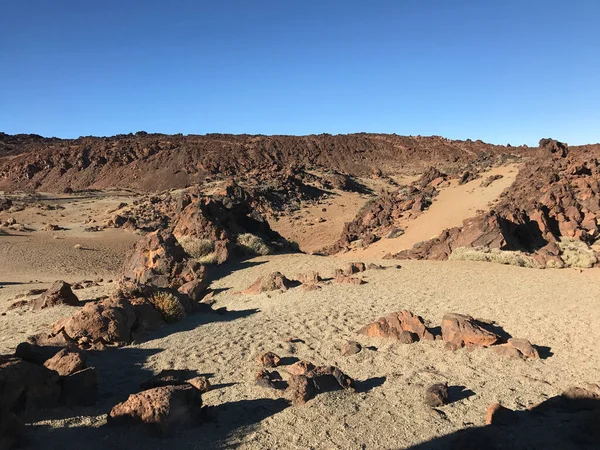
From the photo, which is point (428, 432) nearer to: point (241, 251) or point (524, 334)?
point (524, 334)

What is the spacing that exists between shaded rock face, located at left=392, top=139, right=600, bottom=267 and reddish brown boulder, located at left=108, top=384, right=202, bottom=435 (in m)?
12.9

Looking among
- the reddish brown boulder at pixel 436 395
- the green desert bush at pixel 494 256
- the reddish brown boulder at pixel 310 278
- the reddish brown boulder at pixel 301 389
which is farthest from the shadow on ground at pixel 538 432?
the green desert bush at pixel 494 256

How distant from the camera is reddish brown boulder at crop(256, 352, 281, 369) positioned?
6.65 meters

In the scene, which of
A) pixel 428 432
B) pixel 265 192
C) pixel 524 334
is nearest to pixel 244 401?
pixel 428 432

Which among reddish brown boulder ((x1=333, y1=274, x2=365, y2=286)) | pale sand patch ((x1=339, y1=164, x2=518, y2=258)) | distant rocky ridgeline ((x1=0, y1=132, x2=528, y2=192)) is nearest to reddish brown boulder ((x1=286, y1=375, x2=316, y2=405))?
reddish brown boulder ((x1=333, y1=274, x2=365, y2=286))

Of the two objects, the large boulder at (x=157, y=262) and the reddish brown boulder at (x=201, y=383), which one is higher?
the large boulder at (x=157, y=262)

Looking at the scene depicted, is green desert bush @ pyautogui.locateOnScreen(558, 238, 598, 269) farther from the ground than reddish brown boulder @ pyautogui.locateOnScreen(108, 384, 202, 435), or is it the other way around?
green desert bush @ pyautogui.locateOnScreen(558, 238, 598, 269)

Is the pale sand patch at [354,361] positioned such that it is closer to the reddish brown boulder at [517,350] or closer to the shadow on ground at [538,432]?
the reddish brown boulder at [517,350]

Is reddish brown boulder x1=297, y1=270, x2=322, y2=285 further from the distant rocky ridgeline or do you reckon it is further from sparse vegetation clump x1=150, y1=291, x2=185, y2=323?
the distant rocky ridgeline

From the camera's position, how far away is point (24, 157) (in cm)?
5922

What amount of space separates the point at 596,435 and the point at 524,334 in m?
4.28

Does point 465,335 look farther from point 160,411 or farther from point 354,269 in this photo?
point 354,269

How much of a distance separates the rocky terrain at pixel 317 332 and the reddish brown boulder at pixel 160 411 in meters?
0.01

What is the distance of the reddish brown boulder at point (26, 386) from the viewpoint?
14.2 ft
